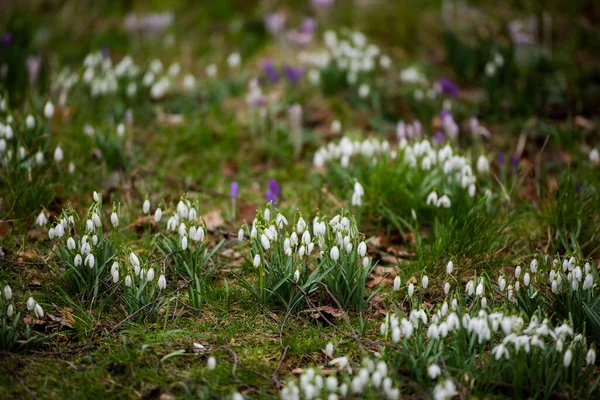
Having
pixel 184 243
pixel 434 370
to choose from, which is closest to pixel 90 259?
pixel 184 243

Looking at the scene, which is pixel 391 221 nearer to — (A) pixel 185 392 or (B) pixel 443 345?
(B) pixel 443 345

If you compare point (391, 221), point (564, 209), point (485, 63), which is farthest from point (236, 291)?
point (485, 63)

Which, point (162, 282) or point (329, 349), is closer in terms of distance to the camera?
point (329, 349)

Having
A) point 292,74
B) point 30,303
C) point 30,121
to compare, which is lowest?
point 30,303

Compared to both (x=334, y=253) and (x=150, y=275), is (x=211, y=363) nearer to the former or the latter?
(x=150, y=275)

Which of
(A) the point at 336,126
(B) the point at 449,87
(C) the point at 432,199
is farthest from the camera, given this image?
Result: (B) the point at 449,87
